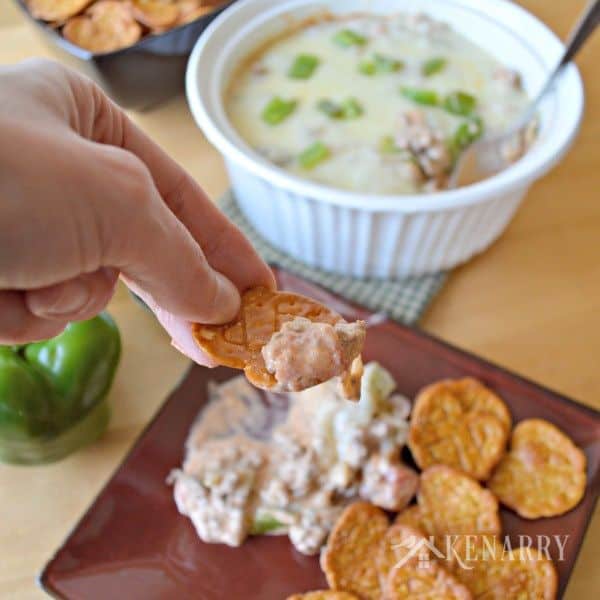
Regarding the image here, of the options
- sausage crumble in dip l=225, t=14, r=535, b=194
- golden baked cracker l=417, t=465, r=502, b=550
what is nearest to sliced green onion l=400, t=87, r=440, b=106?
sausage crumble in dip l=225, t=14, r=535, b=194

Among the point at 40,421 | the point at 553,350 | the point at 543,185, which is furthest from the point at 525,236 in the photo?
the point at 40,421

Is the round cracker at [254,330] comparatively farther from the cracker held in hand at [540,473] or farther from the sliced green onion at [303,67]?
the sliced green onion at [303,67]

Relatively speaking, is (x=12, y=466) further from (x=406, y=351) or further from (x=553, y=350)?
(x=553, y=350)

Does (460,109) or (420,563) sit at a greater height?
(460,109)

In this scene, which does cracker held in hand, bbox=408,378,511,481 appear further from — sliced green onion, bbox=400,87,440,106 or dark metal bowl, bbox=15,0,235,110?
dark metal bowl, bbox=15,0,235,110

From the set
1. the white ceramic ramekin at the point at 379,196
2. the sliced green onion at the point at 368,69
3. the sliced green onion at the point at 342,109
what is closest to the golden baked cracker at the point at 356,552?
the white ceramic ramekin at the point at 379,196

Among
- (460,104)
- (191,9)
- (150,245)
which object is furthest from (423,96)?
(150,245)
